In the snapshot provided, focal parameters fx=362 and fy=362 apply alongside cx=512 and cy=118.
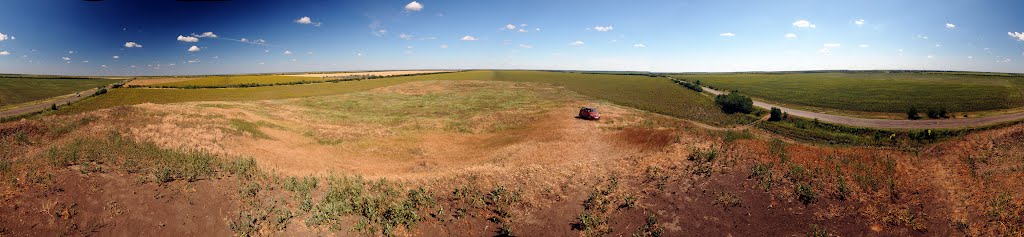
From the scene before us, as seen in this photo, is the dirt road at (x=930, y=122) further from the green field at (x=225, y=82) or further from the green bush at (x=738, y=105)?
the green field at (x=225, y=82)

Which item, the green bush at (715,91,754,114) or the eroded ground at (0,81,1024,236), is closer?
the eroded ground at (0,81,1024,236)

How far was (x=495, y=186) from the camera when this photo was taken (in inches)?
602

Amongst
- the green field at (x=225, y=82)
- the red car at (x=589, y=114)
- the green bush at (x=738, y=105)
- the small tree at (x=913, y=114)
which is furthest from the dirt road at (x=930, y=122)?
the green field at (x=225, y=82)

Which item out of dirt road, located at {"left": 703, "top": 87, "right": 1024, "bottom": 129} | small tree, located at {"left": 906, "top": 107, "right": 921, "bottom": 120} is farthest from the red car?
small tree, located at {"left": 906, "top": 107, "right": 921, "bottom": 120}

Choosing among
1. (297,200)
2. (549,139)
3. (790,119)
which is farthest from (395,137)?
(790,119)

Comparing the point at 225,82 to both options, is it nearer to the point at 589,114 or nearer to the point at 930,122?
the point at 589,114

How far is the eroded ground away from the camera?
34.7ft

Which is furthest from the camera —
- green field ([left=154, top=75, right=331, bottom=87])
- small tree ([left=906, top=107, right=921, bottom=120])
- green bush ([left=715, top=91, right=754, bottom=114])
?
green field ([left=154, top=75, right=331, bottom=87])

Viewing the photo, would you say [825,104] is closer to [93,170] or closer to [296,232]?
[296,232]

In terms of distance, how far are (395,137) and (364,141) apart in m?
2.67

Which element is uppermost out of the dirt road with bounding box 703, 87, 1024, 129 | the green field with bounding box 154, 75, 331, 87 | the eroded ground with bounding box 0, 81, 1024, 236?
the green field with bounding box 154, 75, 331, 87

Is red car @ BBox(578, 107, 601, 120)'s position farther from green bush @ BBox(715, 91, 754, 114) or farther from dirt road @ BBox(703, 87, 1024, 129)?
dirt road @ BBox(703, 87, 1024, 129)

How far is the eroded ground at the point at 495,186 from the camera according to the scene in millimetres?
10570

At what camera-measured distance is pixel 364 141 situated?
26.0 metres
